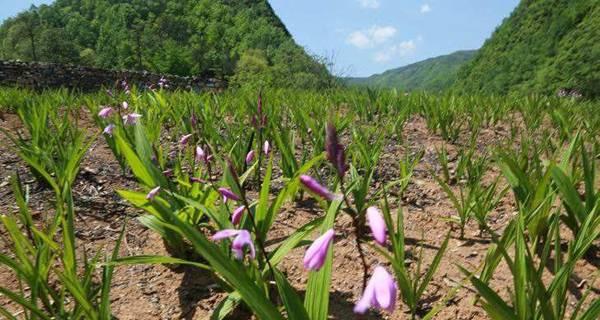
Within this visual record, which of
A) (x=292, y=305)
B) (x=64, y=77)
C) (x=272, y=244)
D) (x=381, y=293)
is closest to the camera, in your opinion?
(x=381, y=293)

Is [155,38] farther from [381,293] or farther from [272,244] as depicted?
[381,293]

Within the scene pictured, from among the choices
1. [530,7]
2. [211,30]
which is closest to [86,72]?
[211,30]

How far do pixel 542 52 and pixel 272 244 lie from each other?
55.1m

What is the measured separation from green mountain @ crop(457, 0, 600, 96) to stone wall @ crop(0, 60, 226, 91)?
28005 mm

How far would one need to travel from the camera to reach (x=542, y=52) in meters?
47.2

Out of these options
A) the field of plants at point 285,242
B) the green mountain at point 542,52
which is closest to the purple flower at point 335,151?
the field of plants at point 285,242

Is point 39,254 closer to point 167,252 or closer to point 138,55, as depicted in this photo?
point 167,252

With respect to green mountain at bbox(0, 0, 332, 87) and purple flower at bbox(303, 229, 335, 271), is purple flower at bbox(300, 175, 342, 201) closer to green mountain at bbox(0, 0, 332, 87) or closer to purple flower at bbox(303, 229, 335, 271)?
purple flower at bbox(303, 229, 335, 271)

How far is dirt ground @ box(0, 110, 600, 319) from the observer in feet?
5.08

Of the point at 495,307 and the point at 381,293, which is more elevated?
the point at 381,293

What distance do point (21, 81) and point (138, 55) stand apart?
4094 cm

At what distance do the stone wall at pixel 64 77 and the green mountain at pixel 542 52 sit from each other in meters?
28.0

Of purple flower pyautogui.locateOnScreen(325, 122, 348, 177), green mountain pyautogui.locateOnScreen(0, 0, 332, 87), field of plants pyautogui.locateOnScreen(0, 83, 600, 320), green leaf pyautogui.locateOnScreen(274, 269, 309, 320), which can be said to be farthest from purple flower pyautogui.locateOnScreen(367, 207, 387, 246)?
green mountain pyautogui.locateOnScreen(0, 0, 332, 87)

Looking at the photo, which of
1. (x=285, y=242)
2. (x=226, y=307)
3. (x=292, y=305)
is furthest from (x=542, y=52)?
(x=292, y=305)
